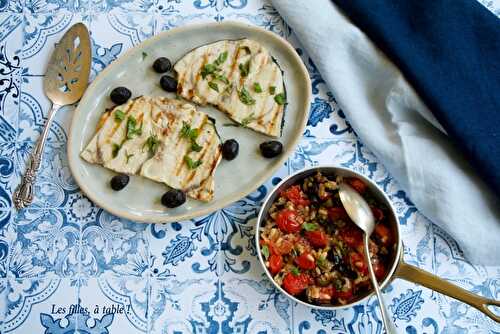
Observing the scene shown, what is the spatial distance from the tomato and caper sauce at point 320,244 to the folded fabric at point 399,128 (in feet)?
0.54

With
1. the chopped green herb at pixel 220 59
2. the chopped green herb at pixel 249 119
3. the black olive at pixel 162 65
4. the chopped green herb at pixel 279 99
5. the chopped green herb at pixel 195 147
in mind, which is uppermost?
the chopped green herb at pixel 220 59

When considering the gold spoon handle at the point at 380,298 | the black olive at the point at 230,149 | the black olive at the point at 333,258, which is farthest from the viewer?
the black olive at the point at 230,149

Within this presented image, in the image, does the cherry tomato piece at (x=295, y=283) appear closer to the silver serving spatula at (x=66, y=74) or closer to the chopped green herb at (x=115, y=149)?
the chopped green herb at (x=115, y=149)

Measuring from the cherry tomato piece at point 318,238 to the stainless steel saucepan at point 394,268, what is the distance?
140mm

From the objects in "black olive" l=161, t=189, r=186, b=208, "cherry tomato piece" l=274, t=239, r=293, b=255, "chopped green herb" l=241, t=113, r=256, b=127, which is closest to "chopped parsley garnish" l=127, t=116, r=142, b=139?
"black olive" l=161, t=189, r=186, b=208

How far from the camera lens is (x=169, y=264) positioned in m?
1.73

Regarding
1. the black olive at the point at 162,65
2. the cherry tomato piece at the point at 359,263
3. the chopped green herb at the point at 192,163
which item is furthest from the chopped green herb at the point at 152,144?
the cherry tomato piece at the point at 359,263

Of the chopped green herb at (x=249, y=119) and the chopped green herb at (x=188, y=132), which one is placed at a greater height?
the chopped green herb at (x=249, y=119)

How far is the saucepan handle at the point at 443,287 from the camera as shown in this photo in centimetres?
150

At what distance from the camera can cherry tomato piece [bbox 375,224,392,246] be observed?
1615 mm

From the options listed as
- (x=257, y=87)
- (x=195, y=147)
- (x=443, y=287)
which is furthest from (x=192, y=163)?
(x=443, y=287)

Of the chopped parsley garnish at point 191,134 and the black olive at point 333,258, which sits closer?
the black olive at point 333,258

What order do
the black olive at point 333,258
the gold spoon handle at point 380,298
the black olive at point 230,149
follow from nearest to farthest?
the gold spoon handle at point 380,298 → the black olive at point 333,258 → the black olive at point 230,149

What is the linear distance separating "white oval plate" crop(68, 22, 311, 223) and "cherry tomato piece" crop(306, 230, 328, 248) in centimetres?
21
